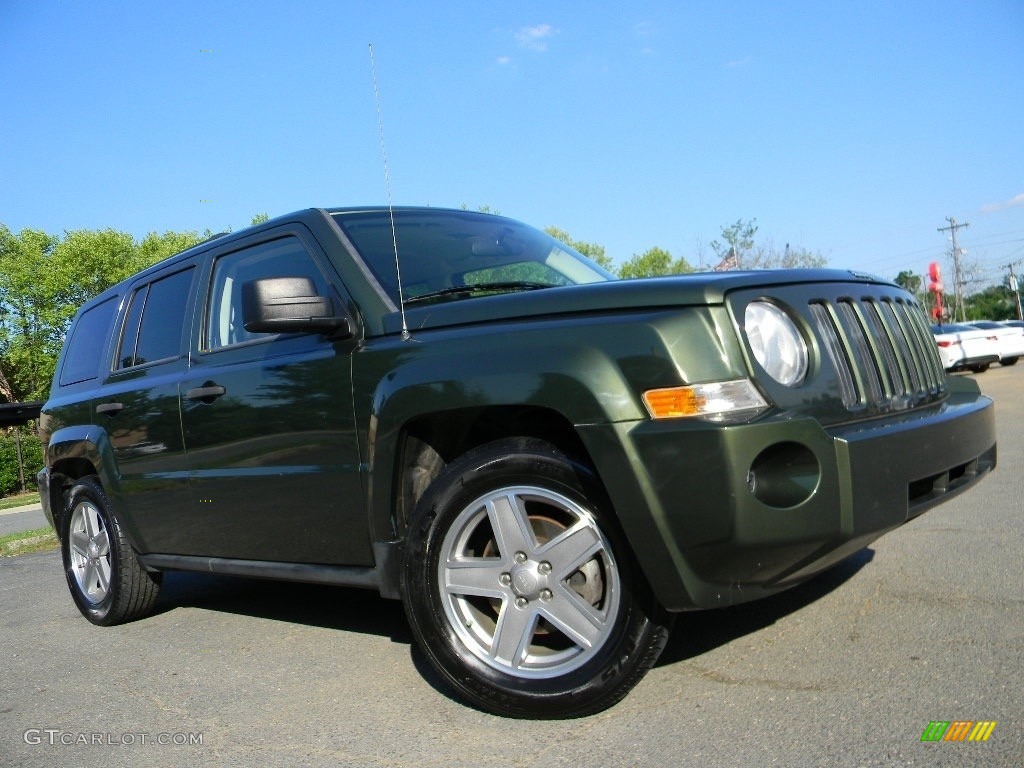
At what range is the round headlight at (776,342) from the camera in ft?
9.41

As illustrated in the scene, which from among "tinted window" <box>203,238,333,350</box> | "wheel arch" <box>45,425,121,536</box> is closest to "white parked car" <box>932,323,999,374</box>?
"wheel arch" <box>45,425,121,536</box>

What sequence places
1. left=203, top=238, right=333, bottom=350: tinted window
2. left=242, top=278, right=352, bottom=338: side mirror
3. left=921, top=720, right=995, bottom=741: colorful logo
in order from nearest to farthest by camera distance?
left=921, top=720, right=995, bottom=741: colorful logo → left=242, top=278, right=352, bottom=338: side mirror → left=203, top=238, right=333, bottom=350: tinted window

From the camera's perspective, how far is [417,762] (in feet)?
9.35

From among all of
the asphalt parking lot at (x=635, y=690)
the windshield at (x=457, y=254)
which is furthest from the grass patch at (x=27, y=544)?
the windshield at (x=457, y=254)

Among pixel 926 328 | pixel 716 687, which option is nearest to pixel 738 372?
pixel 716 687

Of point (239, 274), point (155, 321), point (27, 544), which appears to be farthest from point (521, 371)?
point (27, 544)

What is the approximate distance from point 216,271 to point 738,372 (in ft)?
8.87

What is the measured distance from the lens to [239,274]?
439cm

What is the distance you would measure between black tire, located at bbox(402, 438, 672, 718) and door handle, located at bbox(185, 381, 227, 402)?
134cm

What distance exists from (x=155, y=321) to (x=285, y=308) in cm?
178

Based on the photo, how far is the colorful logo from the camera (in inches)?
100

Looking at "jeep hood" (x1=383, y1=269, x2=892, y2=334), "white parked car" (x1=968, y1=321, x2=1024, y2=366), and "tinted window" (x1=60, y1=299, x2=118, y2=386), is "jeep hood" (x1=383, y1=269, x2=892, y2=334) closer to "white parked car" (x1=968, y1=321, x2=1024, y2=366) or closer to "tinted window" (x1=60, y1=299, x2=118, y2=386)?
"tinted window" (x1=60, y1=299, x2=118, y2=386)

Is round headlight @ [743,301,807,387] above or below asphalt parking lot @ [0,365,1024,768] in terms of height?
above

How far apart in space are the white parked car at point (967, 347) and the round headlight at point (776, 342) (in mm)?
23240
